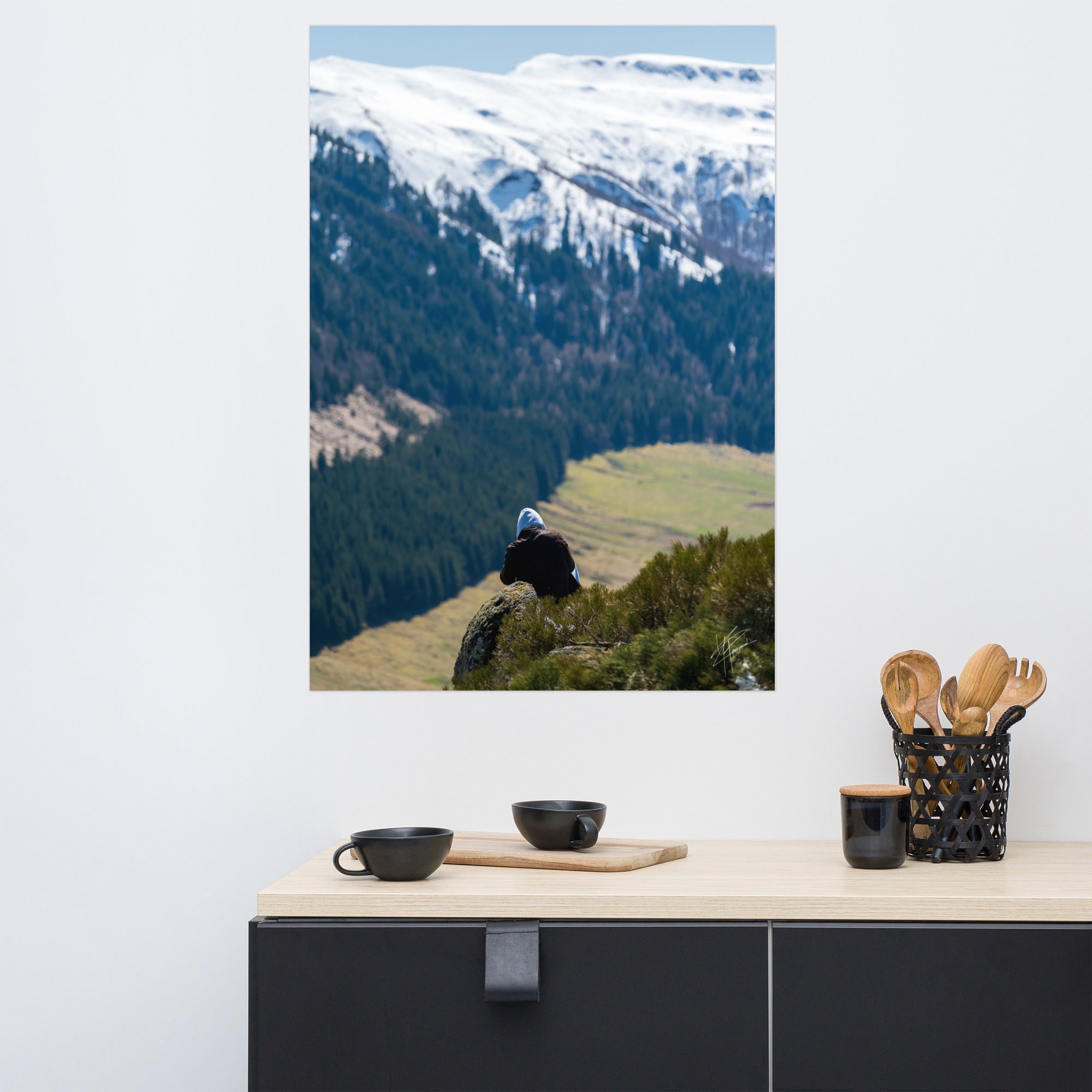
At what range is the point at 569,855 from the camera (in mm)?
1459

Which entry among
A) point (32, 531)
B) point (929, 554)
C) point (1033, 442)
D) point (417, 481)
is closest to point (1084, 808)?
point (929, 554)

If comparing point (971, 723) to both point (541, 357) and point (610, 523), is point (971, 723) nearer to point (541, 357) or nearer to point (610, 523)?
point (610, 523)

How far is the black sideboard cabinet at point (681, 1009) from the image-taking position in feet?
4.13

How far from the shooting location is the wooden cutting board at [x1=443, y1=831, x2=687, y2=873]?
1.42 metres

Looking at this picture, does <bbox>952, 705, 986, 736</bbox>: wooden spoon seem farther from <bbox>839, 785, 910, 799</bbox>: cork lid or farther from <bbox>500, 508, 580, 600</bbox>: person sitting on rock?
<bbox>500, 508, 580, 600</bbox>: person sitting on rock

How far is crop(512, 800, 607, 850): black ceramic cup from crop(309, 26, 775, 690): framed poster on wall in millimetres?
302

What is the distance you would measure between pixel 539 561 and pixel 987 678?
74cm

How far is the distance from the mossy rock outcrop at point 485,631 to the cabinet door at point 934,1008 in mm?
706

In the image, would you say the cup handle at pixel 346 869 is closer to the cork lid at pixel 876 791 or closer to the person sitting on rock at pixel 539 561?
the person sitting on rock at pixel 539 561

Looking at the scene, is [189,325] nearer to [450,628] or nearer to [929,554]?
[450,628]

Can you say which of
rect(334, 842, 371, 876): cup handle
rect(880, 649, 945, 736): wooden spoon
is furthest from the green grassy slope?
rect(334, 842, 371, 876): cup handle

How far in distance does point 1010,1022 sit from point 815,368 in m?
1.03

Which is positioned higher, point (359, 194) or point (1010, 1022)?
point (359, 194)

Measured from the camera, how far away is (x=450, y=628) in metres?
1.76
